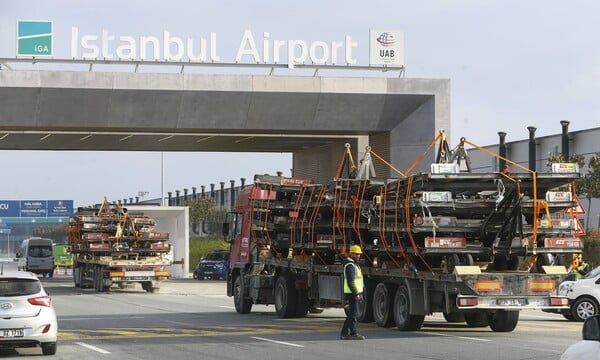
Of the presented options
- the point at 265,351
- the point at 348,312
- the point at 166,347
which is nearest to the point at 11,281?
the point at 166,347

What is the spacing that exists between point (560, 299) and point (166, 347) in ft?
23.9

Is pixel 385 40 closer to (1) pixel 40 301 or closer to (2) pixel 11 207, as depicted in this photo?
(1) pixel 40 301

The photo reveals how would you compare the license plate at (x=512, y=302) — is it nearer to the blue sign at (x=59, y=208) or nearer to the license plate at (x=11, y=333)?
the license plate at (x=11, y=333)

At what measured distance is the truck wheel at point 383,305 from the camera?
2216 centimetres

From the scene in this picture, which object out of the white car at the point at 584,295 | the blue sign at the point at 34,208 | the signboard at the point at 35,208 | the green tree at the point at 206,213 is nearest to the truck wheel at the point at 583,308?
the white car at the point at 584,295

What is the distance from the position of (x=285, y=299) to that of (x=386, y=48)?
53.2 ft

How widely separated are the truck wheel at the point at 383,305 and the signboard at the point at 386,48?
60.2 ft

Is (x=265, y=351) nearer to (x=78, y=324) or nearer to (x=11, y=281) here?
(x=11, y=281)

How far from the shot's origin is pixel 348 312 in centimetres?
2016

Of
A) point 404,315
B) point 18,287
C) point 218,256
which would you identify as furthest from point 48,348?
point 218,256

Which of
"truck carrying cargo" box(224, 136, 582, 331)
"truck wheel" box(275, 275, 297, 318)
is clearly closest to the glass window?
"truck carrying cargo" box(224, 136, 582, 331)

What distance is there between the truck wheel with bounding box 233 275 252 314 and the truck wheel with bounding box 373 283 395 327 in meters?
6.73

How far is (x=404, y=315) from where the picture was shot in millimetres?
21359

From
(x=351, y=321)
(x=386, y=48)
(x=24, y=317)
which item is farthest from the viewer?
(x=386, y=48)
